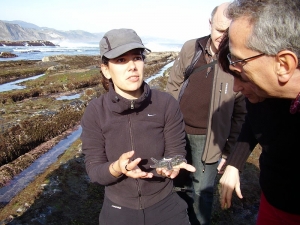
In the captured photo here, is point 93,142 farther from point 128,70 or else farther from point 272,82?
point 272,82

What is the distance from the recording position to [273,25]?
164 cm

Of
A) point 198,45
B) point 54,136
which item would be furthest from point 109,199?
point 54,136

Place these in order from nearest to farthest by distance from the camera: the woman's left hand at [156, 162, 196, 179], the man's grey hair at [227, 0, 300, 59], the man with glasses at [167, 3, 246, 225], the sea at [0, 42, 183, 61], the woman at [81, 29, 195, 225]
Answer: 1. the man's grey hair at [227, 0, 300, 59]
2. the woman's left hand at [156, 162, 196, 179]
3. the woman at [81, 29, 195, 225]
4. the man with glasses at [167, 3, 246, 225]
5. the sea at [0, 42, 183, 61]

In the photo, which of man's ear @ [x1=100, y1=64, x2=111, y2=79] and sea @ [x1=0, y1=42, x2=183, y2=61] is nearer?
man's ear @ [x1=100, y1=64, x2=111, y2=79]

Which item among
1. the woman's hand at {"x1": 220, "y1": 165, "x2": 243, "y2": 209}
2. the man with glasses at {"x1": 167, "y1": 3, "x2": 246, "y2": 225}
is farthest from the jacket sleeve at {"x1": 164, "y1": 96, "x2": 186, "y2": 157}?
the man with glasses at {"x1": 167, "y1": 3, "x2": 246, "y2": 225}

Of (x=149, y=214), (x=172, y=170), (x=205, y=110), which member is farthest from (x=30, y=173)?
(x=172, y=170)

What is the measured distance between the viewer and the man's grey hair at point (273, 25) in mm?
1593

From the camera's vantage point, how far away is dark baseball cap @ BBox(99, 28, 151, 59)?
2691 millimetres

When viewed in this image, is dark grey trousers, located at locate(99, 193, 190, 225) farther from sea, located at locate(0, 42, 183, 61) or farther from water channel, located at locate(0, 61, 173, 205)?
sea, located at locate(0, 42, 183, 61)

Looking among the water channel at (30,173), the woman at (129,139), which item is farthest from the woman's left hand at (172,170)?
the water channel at (30,173)

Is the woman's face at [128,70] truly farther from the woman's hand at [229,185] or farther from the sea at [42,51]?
the sea at [42,51]

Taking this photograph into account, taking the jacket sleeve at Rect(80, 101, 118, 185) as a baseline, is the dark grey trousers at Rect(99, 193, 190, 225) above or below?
below

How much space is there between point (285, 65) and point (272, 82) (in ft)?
0.54

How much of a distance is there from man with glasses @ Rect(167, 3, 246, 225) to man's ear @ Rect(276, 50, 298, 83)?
6.37 ft
